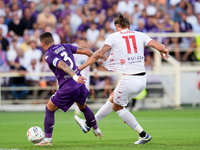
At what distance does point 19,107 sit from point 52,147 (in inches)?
416

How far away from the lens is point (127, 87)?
7926 mm

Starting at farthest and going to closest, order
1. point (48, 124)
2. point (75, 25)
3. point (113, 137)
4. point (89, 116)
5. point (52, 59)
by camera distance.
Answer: point (75, 25), point (113, 137), point (89, 116), point (48, 124), point (52, 59)

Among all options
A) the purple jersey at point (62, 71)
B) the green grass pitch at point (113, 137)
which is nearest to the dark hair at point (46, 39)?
the purple jersey at point (62, 71)

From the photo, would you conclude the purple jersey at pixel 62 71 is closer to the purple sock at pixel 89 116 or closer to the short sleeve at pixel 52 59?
the short sleeve at pixel 52 59

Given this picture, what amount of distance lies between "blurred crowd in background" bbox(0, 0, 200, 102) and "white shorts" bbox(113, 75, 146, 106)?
9898 millimetres

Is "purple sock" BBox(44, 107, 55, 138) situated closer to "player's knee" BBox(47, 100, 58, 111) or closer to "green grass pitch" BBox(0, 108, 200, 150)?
"player's knee" BBox(47, 100, 58, 111)

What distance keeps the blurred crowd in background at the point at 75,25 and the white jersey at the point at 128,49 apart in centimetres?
983

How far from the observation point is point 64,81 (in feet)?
26.0

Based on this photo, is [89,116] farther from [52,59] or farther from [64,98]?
[52,59]

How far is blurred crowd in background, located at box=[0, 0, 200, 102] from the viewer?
59.7 feet

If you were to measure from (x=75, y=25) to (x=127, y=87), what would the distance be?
1236cm

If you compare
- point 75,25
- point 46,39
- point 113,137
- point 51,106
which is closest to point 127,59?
point 46,39

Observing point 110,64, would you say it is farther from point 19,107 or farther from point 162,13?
point 162,13

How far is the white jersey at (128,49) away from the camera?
7.92m
